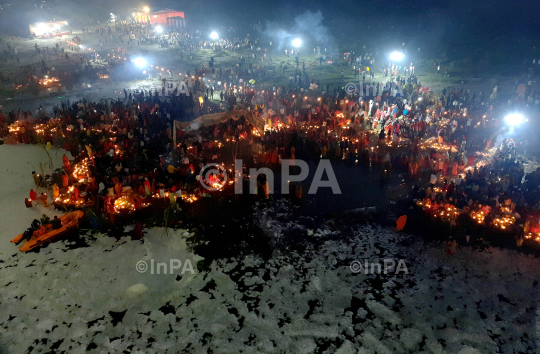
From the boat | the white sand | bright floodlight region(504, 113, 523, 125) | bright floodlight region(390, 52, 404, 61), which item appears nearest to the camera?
the white sand

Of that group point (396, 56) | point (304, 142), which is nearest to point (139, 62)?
point (304, 142)

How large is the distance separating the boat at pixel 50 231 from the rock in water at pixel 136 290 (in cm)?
320

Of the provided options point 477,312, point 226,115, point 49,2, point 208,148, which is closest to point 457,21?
point 226,115

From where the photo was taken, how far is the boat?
8.47 m

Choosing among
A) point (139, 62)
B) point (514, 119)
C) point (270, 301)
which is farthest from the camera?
point (139, 62)

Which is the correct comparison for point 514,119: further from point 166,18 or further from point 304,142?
point 166,18

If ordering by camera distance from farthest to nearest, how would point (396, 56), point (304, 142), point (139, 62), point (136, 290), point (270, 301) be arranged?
point (396, 56), point (139, 62), point (304, 142), point (136, 290), point (270, 301)

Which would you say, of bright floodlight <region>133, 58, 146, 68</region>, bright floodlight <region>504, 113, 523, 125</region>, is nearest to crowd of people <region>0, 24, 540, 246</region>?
bright floodlight <region>504, 113, 523, 125</region>

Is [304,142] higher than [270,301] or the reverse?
higher

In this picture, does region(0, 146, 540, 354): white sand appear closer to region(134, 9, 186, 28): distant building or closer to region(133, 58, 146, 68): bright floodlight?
region(133, 58, 146, 68): bright floodlight

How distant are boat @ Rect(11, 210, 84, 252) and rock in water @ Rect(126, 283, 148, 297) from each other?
3.20 meters

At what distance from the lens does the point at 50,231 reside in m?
8.86

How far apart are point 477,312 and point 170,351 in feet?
21.0

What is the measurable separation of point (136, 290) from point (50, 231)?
3639 mm
